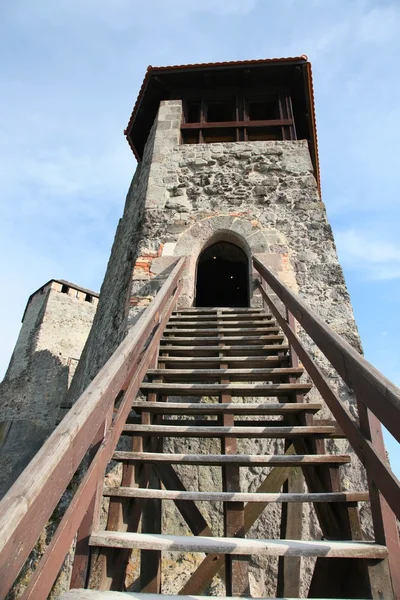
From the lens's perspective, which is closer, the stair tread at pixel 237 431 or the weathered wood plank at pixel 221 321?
the stair tread at pixel 237 431

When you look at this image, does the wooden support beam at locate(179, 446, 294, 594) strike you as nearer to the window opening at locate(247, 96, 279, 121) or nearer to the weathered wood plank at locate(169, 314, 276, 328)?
the weathered wood plank at locate(169, 314, 276, 328)

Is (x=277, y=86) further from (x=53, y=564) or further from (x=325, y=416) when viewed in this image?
(x=53, y=564)

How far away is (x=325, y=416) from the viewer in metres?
3.44

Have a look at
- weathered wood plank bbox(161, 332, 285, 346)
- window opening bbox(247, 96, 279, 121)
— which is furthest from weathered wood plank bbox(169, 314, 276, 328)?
window opening bbox(247, 96, 279, 121)

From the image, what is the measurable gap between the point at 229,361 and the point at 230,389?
0.48 m

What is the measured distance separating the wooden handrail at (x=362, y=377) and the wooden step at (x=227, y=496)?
56 centimetres

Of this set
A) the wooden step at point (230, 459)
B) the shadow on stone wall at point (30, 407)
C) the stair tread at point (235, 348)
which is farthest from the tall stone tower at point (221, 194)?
the shadow on stone wall at point (30, 407)

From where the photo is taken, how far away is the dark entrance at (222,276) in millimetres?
6668

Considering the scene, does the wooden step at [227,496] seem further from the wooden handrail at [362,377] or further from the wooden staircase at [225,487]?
the wooden handrail at [362,377]

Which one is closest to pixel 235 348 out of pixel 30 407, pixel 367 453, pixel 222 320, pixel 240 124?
pixel 222 320

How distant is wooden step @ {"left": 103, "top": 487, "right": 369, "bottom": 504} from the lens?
1845 millimetres

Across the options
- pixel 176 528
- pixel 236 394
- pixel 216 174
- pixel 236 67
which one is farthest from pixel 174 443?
pixel 236 67

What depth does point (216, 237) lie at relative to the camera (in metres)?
5.48

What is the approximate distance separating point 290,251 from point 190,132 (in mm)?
3217
